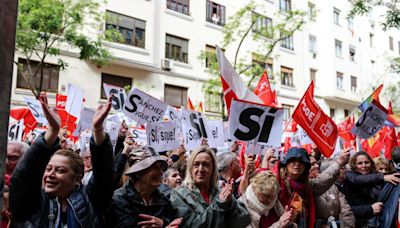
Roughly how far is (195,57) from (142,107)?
50.7 ft

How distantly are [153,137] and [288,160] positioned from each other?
2.67m

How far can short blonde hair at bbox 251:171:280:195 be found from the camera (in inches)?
138

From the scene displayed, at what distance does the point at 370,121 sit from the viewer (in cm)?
670

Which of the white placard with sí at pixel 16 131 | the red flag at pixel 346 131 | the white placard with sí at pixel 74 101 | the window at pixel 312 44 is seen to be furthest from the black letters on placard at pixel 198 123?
the window at pixel 312 44

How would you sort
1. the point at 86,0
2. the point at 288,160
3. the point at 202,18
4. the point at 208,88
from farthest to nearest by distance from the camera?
the point at 202,18 < the point at 208,88 < the point at 86,0 < the point at 288,160

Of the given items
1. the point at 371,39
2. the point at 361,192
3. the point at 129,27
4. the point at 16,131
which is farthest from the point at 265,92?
the point at 371,39

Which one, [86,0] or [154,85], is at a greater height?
[86,0]

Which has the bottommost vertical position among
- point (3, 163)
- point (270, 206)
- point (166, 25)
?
point (270, 206)

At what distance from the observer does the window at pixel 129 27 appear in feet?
61.2

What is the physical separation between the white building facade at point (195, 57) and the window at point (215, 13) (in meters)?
0.06

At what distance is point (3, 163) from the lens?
0.96 metres

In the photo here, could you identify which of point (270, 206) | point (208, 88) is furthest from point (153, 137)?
point (208, 88)

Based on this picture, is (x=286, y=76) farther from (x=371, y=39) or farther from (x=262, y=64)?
(x=371, y=39)

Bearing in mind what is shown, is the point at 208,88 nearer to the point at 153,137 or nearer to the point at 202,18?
the point at 202,18
